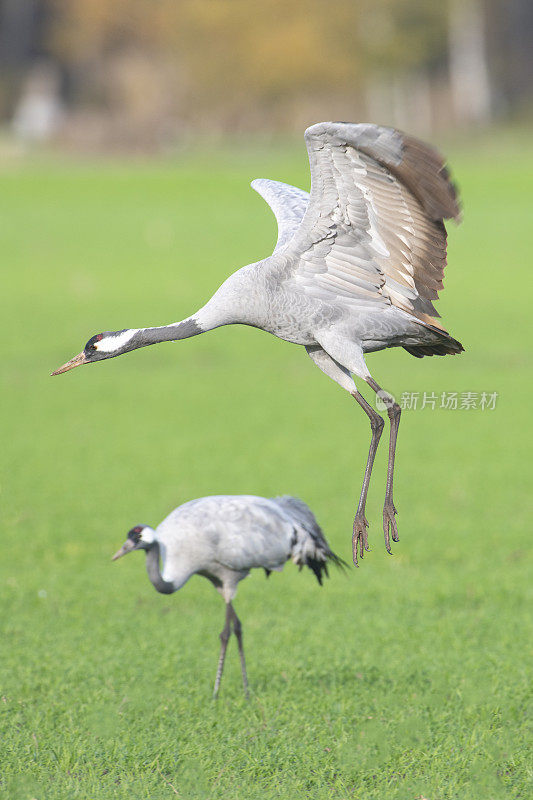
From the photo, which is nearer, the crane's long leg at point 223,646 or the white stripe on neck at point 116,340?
the white stripe on neck at point 116,340

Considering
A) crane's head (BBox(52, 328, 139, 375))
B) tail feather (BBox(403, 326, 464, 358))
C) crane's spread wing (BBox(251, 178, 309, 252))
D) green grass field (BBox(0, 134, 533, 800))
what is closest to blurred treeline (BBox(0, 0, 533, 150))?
green grass field (BBox(0, 134, 533, 800))

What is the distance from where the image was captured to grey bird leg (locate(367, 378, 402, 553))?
4.50 m

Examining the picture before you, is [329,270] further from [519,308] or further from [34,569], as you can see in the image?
[519,308]

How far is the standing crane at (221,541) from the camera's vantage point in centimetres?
711

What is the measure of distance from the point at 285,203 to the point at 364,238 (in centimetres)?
99

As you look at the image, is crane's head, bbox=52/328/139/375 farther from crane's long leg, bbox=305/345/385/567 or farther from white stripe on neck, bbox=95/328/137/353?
crane's long leg, bbox=305/345/385/567

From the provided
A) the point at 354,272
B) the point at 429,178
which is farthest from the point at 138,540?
the point at 429,178

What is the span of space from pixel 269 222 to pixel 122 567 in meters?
24.2

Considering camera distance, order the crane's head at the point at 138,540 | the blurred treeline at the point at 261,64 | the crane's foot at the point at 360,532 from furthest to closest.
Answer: the blurred treeline at the point at 261,64 → the crane's head at the point at 138,540 → the crane's foot at the point at 360,532

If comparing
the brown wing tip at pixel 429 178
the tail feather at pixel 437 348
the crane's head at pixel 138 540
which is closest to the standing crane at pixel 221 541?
the crane's head at pixel 138 540

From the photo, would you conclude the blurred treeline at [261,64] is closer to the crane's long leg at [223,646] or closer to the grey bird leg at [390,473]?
the crane's long leg at [223,646]

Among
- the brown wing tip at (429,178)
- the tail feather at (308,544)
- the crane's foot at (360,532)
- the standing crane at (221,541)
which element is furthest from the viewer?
the tail feather at (308,544)

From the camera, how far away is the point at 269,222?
33750 mm

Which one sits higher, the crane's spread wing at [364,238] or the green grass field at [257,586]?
the crane's spread wing at [364,238]
